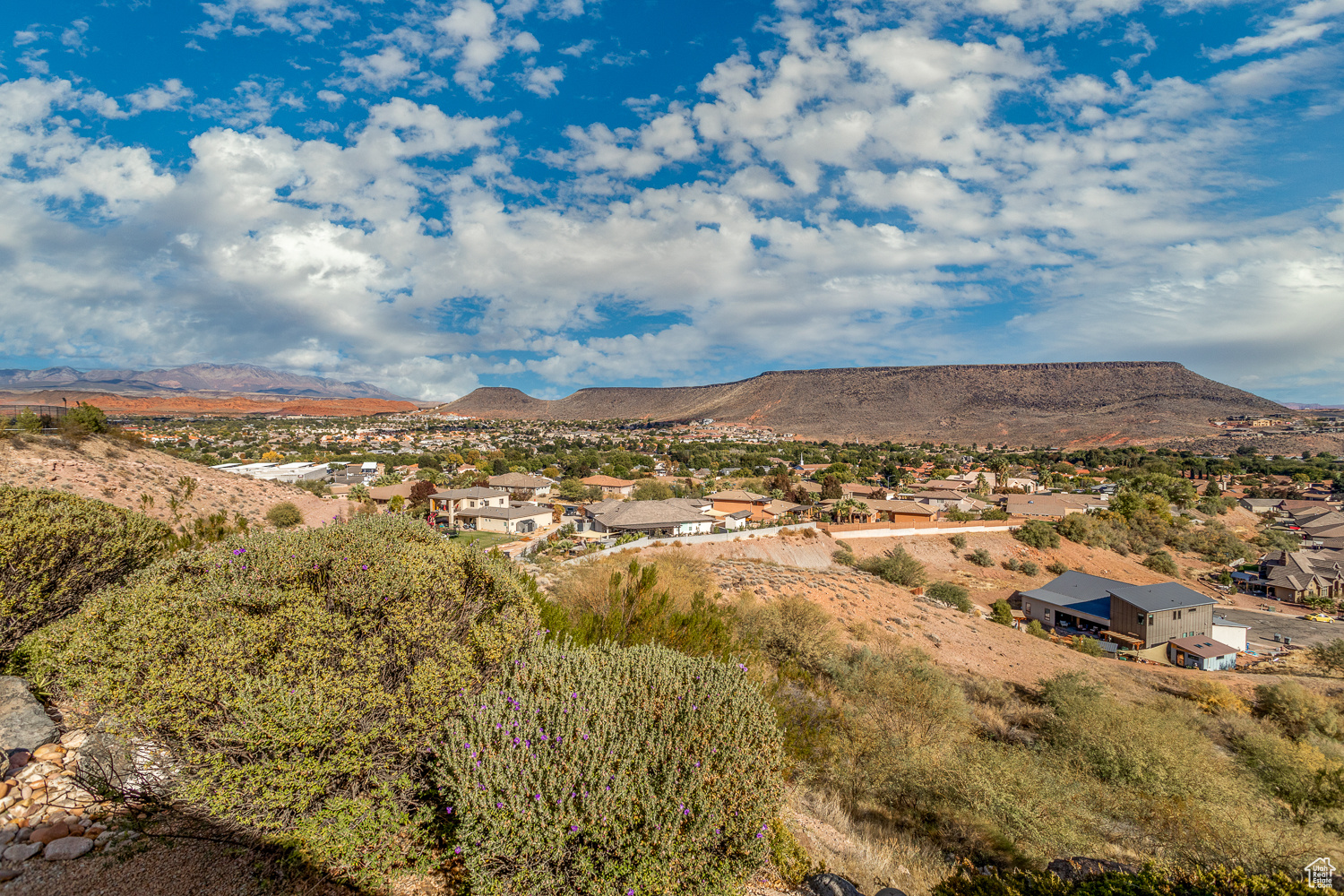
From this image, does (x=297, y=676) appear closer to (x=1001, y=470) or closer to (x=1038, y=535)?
(x=1038, y=535)

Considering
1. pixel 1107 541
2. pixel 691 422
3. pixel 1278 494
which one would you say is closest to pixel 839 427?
pixel 691 422

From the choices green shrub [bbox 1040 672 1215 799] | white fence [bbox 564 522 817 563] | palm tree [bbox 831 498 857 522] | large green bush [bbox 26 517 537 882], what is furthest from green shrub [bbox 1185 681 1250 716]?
palm tree [bbox 831 498 857 522]

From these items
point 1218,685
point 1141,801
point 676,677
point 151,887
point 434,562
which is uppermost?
point 434,562

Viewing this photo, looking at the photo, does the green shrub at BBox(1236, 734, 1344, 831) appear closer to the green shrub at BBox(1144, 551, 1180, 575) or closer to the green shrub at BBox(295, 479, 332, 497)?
the green shrub at BBox(1144, 551, 1180, 575)

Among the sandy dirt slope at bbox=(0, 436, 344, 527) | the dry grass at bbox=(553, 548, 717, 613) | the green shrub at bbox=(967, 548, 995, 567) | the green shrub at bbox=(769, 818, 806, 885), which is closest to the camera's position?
the green shrub at bbox=(769, 818, 806, 885)

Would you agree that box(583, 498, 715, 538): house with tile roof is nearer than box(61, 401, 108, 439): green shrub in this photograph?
No

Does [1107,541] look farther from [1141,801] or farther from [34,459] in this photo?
[34,459]

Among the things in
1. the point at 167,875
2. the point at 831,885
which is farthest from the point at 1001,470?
the point at 167,875
